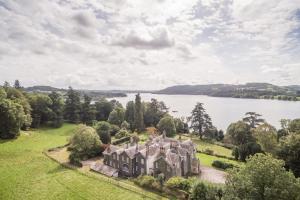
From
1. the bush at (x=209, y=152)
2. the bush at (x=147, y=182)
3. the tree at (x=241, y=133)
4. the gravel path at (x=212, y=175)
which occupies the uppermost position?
the tree at (x=241, y=133)

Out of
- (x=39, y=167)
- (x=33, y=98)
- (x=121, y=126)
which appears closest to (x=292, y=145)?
(x=39, y=167)

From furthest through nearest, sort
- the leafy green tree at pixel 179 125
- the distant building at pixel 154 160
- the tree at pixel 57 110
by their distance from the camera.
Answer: the leafy green tree at pixel 179 125 < the tree at pixel 57 110 < the distant building at pixel 154 160

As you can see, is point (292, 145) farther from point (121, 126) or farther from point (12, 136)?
point (12, 136)

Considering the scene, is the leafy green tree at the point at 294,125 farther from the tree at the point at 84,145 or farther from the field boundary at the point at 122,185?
the tree at the point at 84,145

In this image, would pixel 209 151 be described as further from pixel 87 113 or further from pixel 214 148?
pixel 87 113

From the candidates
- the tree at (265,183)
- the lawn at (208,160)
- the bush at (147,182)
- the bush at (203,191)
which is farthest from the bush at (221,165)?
the tree at (265,183)

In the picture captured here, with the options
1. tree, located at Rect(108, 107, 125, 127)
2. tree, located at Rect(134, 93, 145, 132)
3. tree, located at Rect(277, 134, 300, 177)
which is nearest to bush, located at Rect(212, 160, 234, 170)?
tree, located at Rect(277, 134, 300, 177)

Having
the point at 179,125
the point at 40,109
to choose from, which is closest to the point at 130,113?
the point at 179,125

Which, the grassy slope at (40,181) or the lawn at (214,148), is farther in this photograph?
the lawn at (214,148)
